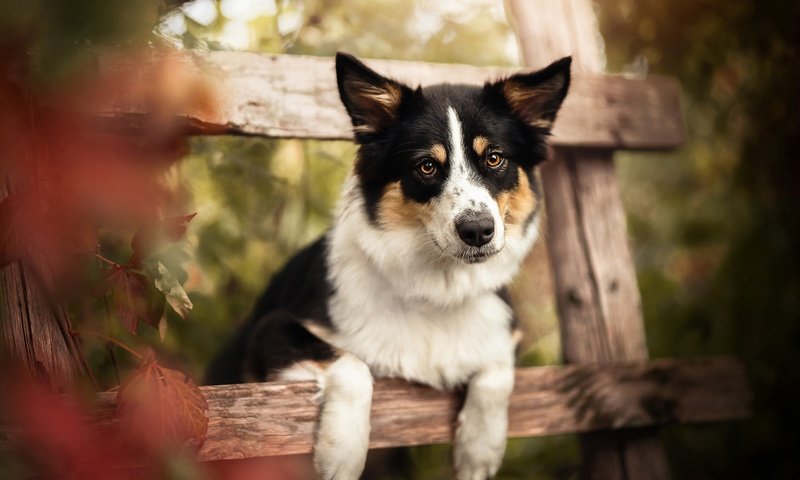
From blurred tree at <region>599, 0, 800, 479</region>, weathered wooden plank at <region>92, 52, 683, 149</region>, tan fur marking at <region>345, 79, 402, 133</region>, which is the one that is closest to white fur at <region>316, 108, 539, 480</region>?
tan fur marking at <region>345, 79, 402, 133</region>

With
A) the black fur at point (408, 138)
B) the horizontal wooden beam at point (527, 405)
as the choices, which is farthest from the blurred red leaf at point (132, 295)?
the black fur at point (408, 138)

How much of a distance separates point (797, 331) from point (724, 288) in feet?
1.29

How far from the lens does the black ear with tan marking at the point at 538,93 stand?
2.35 m

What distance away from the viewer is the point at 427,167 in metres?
2.28

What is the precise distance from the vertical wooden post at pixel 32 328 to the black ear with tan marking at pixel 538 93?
1562 mm

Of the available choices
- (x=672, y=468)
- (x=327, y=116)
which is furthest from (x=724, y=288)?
(x=327, y=116)

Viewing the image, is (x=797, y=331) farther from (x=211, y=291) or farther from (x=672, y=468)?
(x=211, y=291)

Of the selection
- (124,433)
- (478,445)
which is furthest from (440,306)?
(124,433)

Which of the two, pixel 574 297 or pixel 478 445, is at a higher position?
pixel 574 297

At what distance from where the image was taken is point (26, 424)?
1.30 metres

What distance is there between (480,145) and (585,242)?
79cm

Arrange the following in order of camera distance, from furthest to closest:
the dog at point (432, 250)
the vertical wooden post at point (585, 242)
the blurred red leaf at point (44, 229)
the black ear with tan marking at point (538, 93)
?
the vertical wooden post at point (585, 242), the black ear with tan marking at point (538, 93), the dog at point (432, 250), the blurred red leaf at point (44, 229)

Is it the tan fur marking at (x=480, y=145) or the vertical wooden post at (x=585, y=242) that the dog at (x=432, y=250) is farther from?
the vertical wooden post at (x=585, y=242)

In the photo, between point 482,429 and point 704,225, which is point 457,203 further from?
point 704,225
